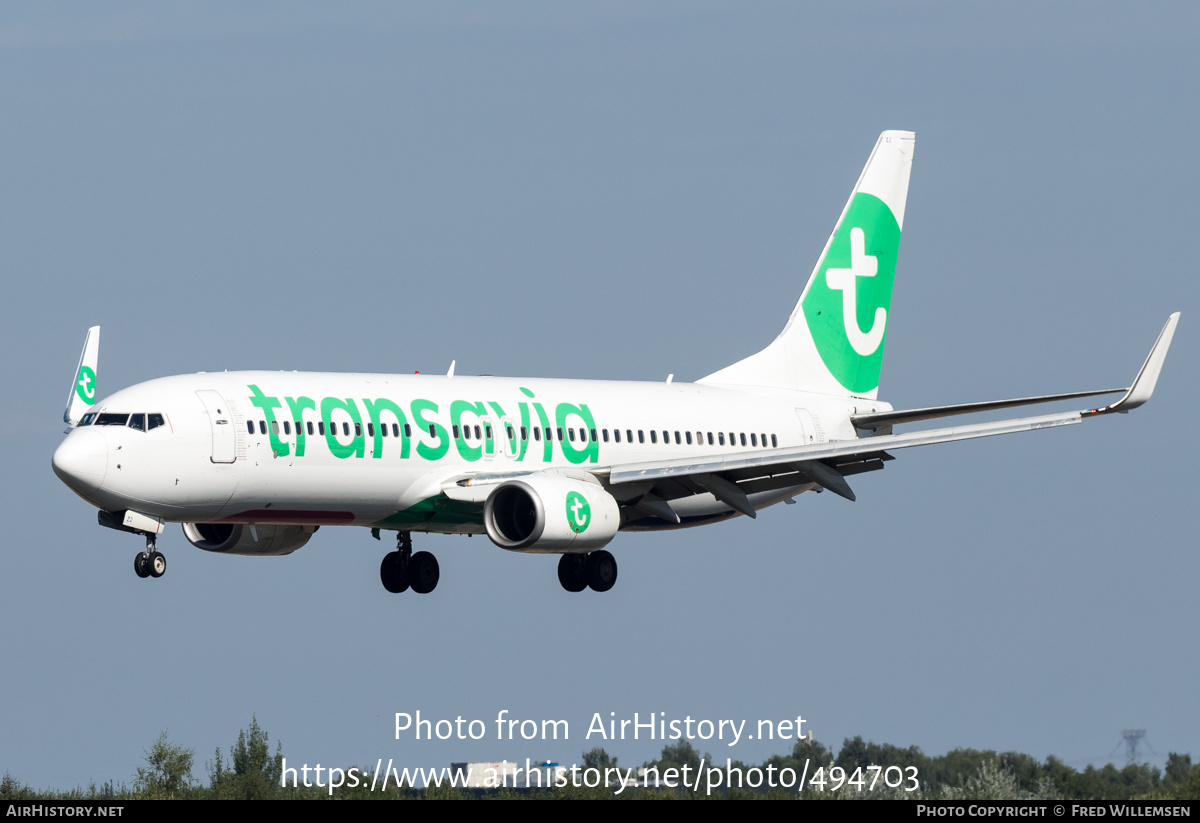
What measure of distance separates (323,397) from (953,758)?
16.1m

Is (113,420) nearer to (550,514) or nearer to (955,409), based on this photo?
(550,514)

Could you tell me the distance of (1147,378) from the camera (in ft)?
143

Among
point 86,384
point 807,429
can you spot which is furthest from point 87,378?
point 807,429

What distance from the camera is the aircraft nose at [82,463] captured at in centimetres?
4103

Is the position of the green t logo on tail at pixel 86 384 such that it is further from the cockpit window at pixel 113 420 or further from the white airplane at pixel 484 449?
the cockpit window at pixel 113 420

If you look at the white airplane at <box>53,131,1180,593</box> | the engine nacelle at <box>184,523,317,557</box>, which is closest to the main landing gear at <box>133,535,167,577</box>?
the white airplane at <box>53,131,1180,593</box>

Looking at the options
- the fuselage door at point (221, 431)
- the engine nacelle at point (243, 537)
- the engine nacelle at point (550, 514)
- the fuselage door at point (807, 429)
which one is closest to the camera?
the fuselage door at point (221, 431)

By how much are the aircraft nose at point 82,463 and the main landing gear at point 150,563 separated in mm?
1789

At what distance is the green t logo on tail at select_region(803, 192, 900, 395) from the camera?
186 feet

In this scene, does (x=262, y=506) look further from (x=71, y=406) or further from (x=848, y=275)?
(x=848, y=275)

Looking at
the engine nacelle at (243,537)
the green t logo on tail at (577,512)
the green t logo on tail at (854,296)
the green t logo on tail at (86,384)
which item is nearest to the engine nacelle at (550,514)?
the green t logo on tail at (577,512)

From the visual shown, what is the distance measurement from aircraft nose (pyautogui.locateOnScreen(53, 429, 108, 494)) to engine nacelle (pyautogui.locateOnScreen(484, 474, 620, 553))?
9.00m

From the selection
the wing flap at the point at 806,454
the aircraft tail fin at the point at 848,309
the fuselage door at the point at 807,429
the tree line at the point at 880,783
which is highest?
the aircraft tail fin at the point at 848,309
